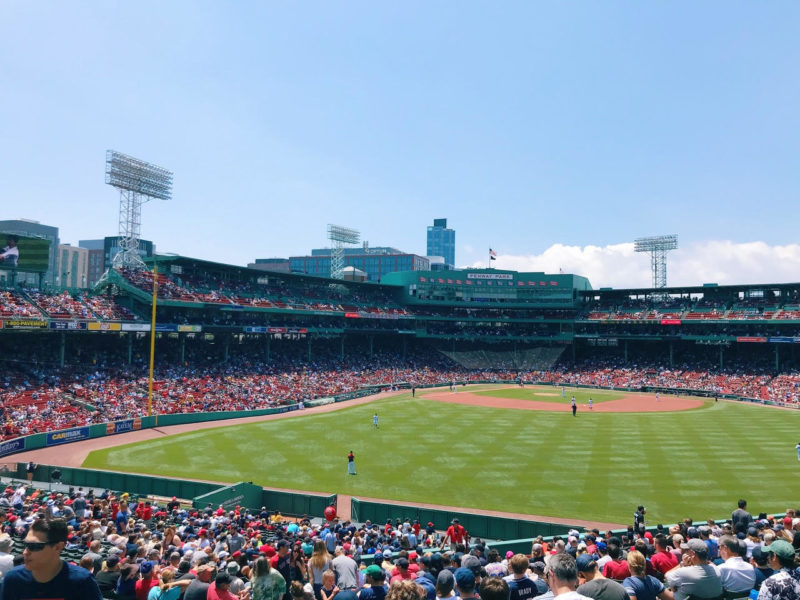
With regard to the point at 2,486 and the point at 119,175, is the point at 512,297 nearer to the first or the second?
the point at 119,175

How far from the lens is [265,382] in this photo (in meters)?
60.8

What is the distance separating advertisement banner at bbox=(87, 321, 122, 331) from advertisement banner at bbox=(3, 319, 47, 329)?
4247mm

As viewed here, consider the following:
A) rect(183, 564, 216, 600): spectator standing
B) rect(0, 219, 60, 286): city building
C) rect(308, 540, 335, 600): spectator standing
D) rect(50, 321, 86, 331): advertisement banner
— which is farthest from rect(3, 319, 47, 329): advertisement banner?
Answer: rect(0, 219, 60, 286): city building

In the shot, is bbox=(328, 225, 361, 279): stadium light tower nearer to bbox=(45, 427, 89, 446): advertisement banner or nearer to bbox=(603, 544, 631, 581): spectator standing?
bbox=(45, 427, 89, 446): advertisement banner

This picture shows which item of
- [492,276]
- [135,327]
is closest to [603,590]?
[135,327]

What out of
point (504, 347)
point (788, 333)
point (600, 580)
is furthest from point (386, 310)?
point (600, 580)

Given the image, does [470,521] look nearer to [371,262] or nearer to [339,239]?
[339,239]

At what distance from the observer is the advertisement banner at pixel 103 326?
163ft

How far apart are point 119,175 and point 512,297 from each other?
208 feet

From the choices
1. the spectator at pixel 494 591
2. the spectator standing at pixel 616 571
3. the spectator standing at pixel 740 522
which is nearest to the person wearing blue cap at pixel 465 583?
the spectator at pixel 494 591

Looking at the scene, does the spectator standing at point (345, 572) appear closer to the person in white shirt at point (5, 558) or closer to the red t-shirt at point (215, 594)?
the red t-shirt at point (215, 594)

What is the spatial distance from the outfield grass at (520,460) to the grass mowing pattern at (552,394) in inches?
485

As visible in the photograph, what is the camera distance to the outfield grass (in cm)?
2570

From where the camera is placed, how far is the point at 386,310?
3529 inches
